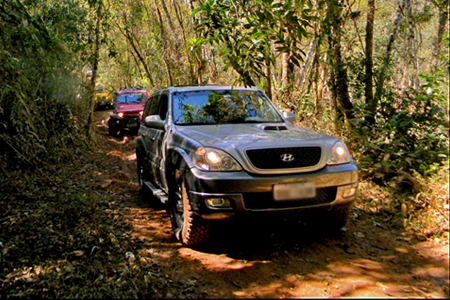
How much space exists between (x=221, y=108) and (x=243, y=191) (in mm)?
1780

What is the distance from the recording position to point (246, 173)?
3531 millimetres

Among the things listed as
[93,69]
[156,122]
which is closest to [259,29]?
[156,122]

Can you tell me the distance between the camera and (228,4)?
6.00 m

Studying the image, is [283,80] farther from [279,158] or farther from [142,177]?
[279,158]

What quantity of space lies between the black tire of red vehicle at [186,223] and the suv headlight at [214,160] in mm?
355

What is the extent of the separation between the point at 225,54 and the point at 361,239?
114 inches

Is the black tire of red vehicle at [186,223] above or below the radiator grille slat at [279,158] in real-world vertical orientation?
below

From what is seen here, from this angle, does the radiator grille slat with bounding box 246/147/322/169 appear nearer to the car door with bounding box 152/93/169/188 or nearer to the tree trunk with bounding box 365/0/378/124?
the car door with bounding box 152/93/169/188

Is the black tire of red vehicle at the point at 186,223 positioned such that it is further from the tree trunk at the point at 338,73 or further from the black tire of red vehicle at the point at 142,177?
the tree trunk at the point at 338,73

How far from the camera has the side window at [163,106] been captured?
5250 mm

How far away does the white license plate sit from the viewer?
3.53 meters

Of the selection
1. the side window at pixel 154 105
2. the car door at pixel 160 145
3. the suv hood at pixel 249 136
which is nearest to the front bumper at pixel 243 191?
the suv hood at pixel 249 136

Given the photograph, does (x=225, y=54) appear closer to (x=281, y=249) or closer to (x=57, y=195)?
(x=281, y=249)

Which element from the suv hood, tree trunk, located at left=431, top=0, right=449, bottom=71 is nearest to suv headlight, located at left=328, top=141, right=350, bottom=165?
the suv hood
